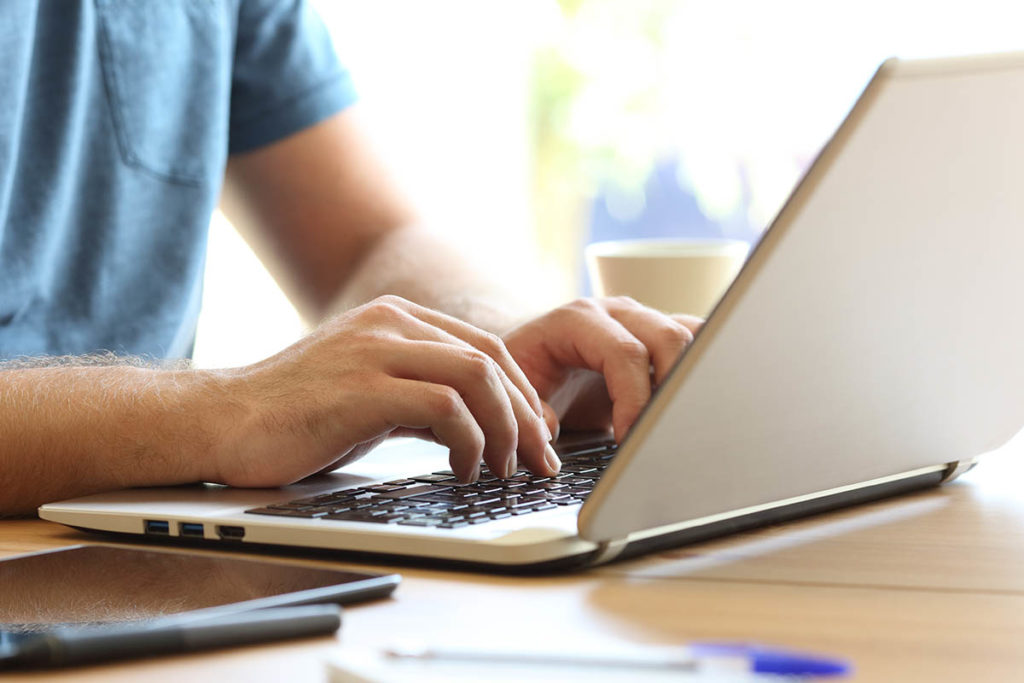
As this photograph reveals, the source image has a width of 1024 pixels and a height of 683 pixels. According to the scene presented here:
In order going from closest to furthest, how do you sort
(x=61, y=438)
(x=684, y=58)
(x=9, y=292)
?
(x=61, y=438), (x=9, y=292), (x=684, y=58)

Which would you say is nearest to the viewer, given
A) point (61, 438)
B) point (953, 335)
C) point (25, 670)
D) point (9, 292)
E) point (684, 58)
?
point (25, 670)

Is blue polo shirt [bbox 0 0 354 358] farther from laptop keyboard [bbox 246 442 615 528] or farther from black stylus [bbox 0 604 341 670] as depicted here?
black stylus [bbox 0 604 341 670]

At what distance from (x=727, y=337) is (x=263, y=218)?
1151 mm

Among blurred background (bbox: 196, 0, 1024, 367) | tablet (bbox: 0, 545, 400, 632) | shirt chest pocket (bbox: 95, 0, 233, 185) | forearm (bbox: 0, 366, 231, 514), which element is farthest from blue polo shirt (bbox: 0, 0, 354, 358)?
blurred background (bbox: 196, 0, 1024, 367)

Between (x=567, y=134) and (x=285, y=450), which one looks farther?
(x=567, y=134)

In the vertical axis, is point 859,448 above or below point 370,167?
below

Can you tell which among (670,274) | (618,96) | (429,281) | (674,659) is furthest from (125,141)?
(618,96)

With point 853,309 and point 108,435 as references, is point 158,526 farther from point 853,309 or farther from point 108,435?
point 853,309

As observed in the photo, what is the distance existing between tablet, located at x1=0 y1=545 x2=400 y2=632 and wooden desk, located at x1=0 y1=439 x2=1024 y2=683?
2cm

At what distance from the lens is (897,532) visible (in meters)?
0.60

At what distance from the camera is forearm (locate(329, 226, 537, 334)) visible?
122 centimetres

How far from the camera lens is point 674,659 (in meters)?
0.34

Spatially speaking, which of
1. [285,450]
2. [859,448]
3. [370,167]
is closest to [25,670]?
[285,450]

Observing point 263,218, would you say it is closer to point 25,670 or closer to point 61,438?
point 61,438
